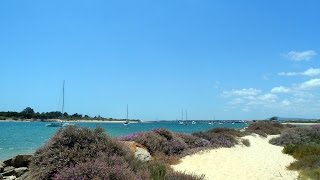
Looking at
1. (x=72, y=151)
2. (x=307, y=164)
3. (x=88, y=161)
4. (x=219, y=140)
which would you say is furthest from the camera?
(x=219, y=140)

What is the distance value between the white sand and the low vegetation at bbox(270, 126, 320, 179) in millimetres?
533

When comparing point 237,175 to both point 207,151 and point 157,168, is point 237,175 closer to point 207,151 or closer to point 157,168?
point 157,168

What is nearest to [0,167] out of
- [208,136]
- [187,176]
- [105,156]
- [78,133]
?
[78,133]

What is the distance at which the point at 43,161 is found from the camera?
12766 mm

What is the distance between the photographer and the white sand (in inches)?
678

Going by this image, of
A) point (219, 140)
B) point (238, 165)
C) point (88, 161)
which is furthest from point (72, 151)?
point (219, 140)

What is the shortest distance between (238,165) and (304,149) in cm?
604

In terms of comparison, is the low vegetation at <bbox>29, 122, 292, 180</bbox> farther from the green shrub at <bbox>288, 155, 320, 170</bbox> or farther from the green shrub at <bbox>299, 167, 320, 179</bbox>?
the green shrub at <bbox>288, 155, 320, 170</bbox>

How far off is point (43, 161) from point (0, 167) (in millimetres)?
8294

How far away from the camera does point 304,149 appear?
24.0 meters

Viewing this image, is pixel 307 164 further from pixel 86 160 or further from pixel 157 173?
pixel 86 160

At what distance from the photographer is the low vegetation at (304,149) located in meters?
17.4

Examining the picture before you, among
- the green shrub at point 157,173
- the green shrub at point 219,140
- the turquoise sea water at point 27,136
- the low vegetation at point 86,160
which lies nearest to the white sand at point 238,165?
the green shrub at point 219,140

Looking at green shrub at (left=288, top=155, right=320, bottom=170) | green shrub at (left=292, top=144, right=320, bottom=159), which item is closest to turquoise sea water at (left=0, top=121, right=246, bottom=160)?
green shrub at (left=288, top=155, right=320, bottom=170)
